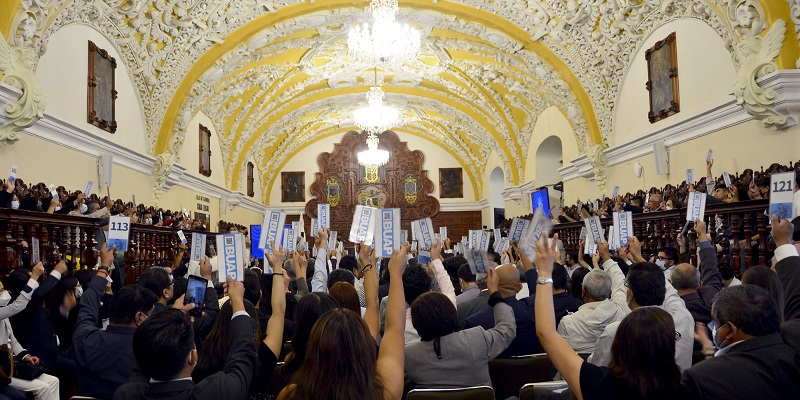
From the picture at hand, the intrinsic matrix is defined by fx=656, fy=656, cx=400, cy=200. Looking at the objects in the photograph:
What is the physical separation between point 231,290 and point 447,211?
26999 millimetres

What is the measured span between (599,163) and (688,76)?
153 inches

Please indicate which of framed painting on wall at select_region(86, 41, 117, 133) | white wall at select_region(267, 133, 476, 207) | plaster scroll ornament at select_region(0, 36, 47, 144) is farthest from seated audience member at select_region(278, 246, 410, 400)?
white wall at select_region(267, 133, 476, 207)

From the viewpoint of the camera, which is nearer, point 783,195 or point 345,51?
point 783,195

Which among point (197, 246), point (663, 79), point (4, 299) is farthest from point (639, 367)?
point (663, 79)

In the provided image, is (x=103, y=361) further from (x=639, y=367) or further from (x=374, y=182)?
(x=374, y=182)

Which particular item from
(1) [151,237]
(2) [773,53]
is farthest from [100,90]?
(2) [773,53]

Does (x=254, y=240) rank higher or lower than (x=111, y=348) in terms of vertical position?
higher

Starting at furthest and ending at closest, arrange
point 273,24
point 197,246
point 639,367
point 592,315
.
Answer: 1. point 273,24
2. point 197,246
3. point 592,315
4. point 639,367

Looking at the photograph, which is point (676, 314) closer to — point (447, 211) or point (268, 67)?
point (268, 67)

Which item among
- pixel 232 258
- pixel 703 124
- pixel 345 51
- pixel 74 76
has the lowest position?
pixel 232 258

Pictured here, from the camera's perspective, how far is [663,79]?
12.0 metres

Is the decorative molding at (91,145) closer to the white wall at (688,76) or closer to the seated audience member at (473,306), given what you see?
the seated audience member at (473,306)

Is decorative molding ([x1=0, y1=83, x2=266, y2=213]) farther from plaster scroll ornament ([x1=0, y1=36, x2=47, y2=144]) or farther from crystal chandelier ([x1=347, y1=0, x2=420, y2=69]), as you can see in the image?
crystal chandelier ([x1=347, y1=0, x2=420, y2=69])

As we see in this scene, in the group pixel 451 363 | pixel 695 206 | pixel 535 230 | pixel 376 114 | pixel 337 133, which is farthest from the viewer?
pixel 337 133
